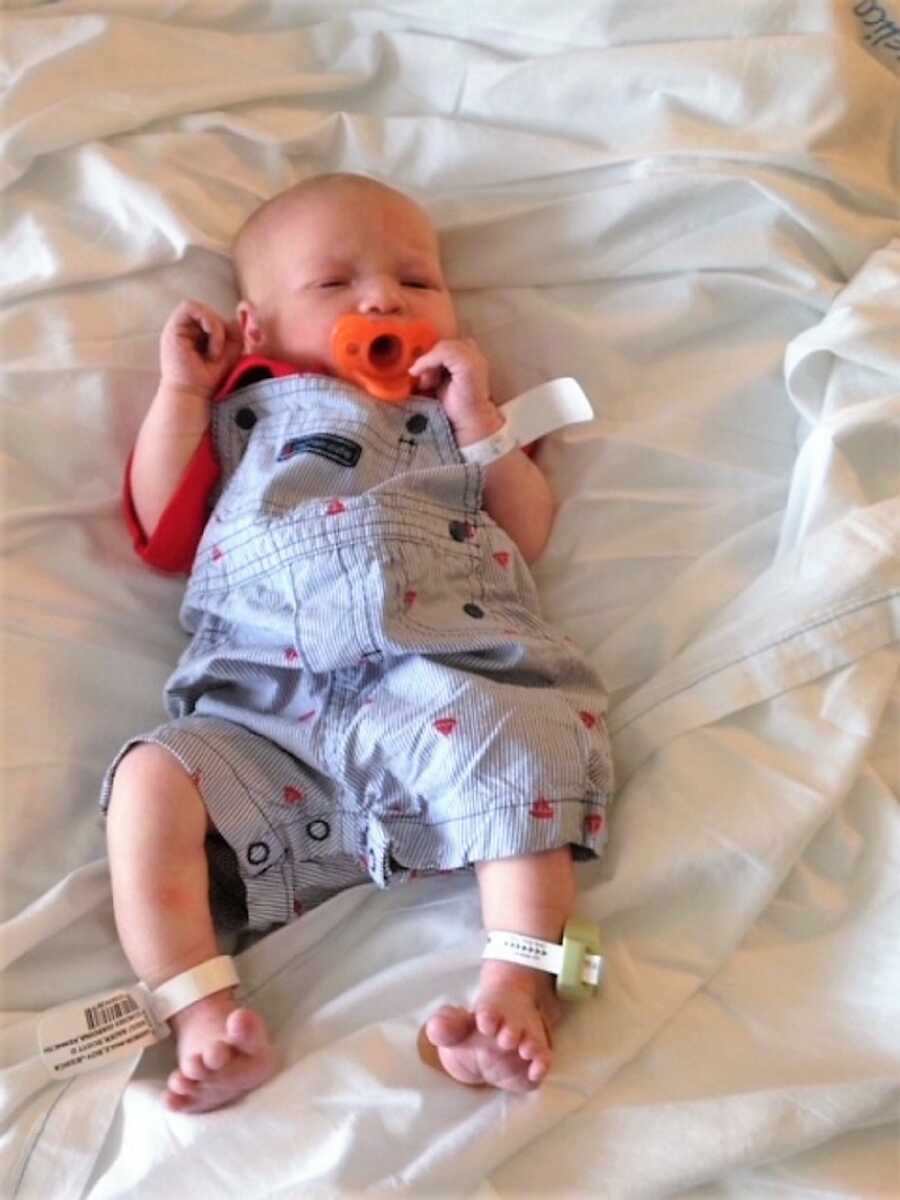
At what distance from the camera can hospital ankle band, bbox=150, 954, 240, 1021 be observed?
33.5 inches

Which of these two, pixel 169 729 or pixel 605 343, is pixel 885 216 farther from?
pixel 169 729

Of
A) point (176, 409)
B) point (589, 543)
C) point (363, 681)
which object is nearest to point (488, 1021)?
point (363, 681)

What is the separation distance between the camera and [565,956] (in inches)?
32.9

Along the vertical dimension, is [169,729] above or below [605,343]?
below

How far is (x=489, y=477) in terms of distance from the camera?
1.08 m

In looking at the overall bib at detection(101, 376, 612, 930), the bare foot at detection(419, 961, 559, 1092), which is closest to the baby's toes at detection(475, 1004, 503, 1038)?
the bare foot at detection(419, 961, 559, 1092)

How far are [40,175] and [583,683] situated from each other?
2.31 ft

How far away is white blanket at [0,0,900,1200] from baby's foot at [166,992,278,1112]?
0.02 metres

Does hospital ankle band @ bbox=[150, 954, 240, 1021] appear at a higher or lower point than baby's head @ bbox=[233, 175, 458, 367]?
lower

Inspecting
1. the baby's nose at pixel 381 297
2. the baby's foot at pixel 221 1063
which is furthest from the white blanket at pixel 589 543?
the baby's nose at pixel 381 297

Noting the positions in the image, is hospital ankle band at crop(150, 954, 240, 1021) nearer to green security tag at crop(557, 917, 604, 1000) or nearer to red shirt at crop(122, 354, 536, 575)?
green security tag at crop(557, 917, 604, 1000)

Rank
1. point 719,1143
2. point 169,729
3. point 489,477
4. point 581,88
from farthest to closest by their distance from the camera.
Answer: point 581,88 < point 489,477 < point 169,729 < point 719,1143

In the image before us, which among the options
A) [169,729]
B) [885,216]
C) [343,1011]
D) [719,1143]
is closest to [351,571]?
[169,729]

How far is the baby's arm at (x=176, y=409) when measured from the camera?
106cm
